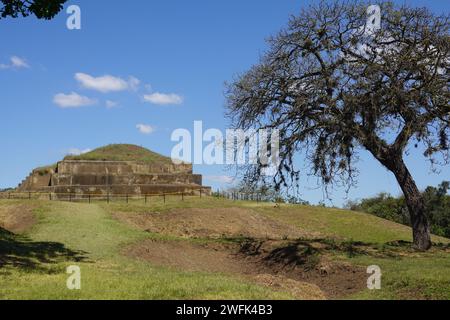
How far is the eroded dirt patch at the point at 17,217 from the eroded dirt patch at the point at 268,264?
296 inches

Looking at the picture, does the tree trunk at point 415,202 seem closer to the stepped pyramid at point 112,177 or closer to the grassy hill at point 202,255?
the grassy hill at point 202,255

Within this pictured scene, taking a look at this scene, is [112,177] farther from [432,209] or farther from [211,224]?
[432,209]

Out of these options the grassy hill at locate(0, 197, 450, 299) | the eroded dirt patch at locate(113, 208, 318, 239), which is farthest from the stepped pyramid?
the eroded dirt patch at locate(113, 208, 318, 239)

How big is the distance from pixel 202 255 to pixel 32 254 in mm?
7673

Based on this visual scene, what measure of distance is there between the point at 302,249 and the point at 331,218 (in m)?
18.8

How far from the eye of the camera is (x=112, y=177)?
46.8 m

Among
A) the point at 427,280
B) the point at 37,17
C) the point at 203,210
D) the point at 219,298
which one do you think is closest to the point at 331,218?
the point at 203,210

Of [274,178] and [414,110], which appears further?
[274,178]

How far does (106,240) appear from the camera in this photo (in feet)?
72.1


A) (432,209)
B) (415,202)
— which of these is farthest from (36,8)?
(432,209)

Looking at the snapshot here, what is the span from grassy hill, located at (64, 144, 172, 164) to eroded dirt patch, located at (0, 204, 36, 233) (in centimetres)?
1717

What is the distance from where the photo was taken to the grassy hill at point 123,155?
49.3m

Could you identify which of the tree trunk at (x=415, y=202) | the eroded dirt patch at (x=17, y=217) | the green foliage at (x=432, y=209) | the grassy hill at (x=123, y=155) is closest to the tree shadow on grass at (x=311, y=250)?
the tree trunk at (x=415, y=202)

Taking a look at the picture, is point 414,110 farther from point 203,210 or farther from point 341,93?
point 203,210
